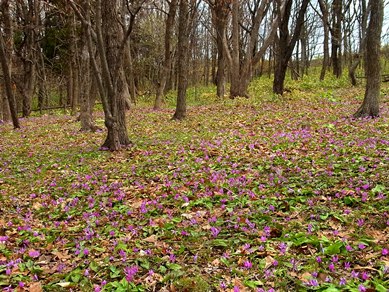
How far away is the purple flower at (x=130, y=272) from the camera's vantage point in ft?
12.2

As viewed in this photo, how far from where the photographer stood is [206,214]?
17.5 feet

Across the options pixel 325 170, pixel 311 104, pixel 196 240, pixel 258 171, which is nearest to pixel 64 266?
pixel 196 240

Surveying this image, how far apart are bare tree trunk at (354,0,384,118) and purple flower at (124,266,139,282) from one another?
383 inches

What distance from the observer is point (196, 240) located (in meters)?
4.54

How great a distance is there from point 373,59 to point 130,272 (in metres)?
10.2

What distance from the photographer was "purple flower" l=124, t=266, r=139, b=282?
3707 millimetres

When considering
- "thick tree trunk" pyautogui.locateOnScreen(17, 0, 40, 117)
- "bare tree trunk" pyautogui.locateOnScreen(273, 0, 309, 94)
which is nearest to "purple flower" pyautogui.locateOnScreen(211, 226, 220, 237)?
"bare tree trunk" pyautogui.locateOnScreen(273, 0, 309, 94)

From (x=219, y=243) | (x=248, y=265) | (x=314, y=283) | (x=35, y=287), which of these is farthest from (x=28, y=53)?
(x=314, y=283)

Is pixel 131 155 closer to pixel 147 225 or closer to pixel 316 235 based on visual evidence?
pixel 147 225

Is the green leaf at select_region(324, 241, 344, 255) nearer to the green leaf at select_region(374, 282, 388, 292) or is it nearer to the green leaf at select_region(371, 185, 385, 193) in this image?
the green leaf at select_region(374, 282, 388, 292)

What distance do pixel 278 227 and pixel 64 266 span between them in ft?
8.90

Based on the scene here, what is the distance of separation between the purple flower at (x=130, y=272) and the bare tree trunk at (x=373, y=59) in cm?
973

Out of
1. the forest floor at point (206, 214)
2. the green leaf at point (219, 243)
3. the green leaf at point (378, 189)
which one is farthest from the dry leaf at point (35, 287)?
the green leaf at point (378, 189)

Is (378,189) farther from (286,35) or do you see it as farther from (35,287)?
(286,35)
